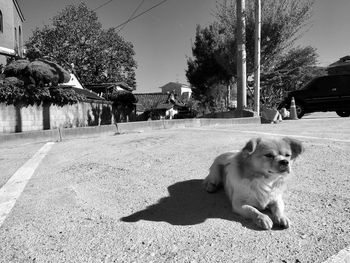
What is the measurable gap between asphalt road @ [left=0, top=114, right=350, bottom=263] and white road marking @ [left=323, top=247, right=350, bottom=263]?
6 cm

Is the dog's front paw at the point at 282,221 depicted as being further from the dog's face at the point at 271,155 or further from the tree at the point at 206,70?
the tree at the point at 206,70

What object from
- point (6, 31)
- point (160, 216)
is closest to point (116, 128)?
point (160, 216)

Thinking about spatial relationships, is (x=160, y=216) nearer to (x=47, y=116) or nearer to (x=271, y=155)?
(x=271, y=155)

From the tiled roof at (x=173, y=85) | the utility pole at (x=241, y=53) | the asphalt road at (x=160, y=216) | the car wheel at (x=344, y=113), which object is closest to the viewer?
the asphalt road at (x=160, y=216)

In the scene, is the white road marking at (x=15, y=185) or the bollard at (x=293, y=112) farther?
the bollard at (x=293, y=112)

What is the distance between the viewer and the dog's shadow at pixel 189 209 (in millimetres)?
3400

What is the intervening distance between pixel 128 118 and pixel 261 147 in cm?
2216

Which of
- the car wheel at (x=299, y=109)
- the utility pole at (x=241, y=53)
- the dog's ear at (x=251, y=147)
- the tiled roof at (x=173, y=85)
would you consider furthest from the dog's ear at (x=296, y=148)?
the tiled roof at (x=173, y=85)

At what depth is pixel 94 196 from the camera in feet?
13.9

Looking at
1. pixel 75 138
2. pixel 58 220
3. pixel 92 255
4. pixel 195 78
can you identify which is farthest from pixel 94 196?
pixel 195 78

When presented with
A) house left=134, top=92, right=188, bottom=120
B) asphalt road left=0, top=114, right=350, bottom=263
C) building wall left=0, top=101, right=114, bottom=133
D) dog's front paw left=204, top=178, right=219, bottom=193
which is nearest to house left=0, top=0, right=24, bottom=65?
building wall left=0, top=101, right=114, bottom=133

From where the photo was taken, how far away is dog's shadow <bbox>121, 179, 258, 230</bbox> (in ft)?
11.2

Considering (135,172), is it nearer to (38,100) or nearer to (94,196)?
(94,196)

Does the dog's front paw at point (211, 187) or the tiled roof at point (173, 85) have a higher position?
the tiled roof at point (173, 85)
